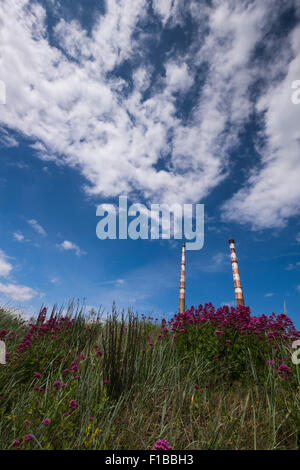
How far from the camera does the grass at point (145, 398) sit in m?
3.12

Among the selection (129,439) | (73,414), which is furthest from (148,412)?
(73,414)

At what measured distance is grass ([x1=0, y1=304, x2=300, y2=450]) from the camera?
3119mm

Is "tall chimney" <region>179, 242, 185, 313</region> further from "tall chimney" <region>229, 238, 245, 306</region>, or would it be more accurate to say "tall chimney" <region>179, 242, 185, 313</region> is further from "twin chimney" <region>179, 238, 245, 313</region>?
"tall chimney" <region>229, 238, 245, 306</region>

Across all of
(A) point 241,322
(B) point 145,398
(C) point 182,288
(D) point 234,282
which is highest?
(C) point 182,288

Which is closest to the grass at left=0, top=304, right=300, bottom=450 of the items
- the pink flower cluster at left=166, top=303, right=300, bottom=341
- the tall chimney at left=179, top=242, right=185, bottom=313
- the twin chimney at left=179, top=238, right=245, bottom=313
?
the pink flower cluster at left=166, top=303, right=300, bottom=341

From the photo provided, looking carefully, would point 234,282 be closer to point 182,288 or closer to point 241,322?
point 182,288

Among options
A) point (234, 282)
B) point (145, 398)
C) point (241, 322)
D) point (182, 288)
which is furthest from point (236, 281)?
point (145, 398)

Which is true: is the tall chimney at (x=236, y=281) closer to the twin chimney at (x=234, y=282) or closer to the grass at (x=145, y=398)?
the twin chimney at (x=234, y=282)

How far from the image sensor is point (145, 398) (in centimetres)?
414

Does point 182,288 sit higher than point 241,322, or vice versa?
→ point 182,288

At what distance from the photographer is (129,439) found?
127 inches

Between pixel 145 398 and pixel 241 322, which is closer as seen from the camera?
pixel 145 398
